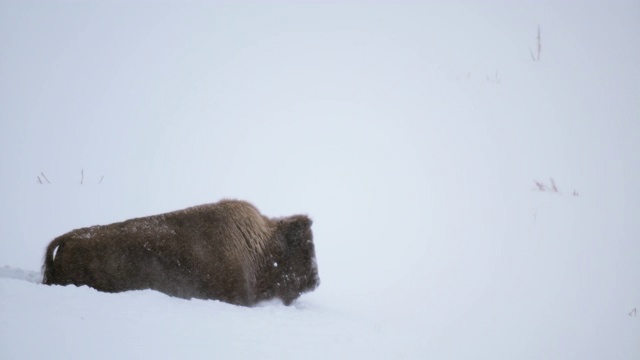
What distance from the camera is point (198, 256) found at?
18.4 ft

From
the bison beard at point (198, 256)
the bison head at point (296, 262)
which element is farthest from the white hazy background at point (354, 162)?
the bison beard at point (198, 256)

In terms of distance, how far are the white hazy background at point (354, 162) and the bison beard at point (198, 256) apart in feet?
1.29

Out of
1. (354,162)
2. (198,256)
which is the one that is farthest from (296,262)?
(354,162)

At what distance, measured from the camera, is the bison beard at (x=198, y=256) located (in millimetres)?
5059

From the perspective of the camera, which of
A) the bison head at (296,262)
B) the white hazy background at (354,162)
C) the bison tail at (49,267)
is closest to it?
the white hazy background at (354,162)

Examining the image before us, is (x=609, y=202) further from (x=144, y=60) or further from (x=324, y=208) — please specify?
(x=144, y=60)

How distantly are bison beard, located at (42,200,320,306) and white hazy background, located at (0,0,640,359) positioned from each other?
392mm

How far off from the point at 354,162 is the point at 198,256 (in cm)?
571

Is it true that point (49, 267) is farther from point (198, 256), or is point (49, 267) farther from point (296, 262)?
point (296, 262)

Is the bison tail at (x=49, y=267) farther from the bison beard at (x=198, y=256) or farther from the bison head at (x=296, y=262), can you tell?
the bison head at (x=296, y=262)

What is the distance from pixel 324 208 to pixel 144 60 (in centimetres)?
804

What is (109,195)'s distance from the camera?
Answer: 8453 mm

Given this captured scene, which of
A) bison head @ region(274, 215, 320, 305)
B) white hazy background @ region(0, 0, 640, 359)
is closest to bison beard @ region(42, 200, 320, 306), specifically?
bison head @ region(274, 215, 320, 305)

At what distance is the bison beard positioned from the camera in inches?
199
